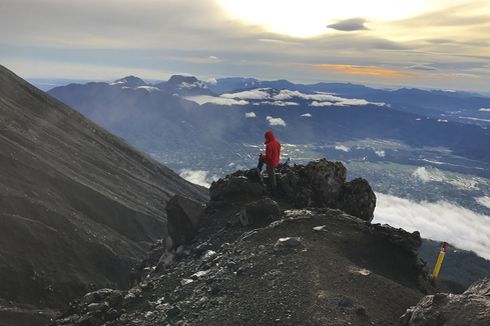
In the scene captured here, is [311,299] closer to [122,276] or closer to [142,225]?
[122,276]

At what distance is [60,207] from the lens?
99000mm

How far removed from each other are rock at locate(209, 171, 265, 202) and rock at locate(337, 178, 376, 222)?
860 cm

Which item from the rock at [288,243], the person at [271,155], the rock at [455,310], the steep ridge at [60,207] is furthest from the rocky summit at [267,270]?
the steep ridge at [60,207]

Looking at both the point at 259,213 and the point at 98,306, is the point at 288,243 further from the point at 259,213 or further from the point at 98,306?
the point at 98,306

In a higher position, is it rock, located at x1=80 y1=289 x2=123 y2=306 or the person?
the person

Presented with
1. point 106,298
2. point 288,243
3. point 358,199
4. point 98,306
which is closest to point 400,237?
point 288,243

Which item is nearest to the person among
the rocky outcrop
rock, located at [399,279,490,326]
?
the rocky outcrop

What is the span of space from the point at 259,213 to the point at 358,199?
43.0ft

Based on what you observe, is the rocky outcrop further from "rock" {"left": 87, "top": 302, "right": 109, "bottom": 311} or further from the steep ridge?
the steep ridge

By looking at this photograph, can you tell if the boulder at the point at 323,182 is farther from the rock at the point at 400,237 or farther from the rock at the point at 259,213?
the rock at the point at 400,237

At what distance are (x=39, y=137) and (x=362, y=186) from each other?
4644 inches

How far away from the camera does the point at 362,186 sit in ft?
137

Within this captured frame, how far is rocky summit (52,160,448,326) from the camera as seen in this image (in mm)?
20906

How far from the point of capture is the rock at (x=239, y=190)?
3777 centimetres
